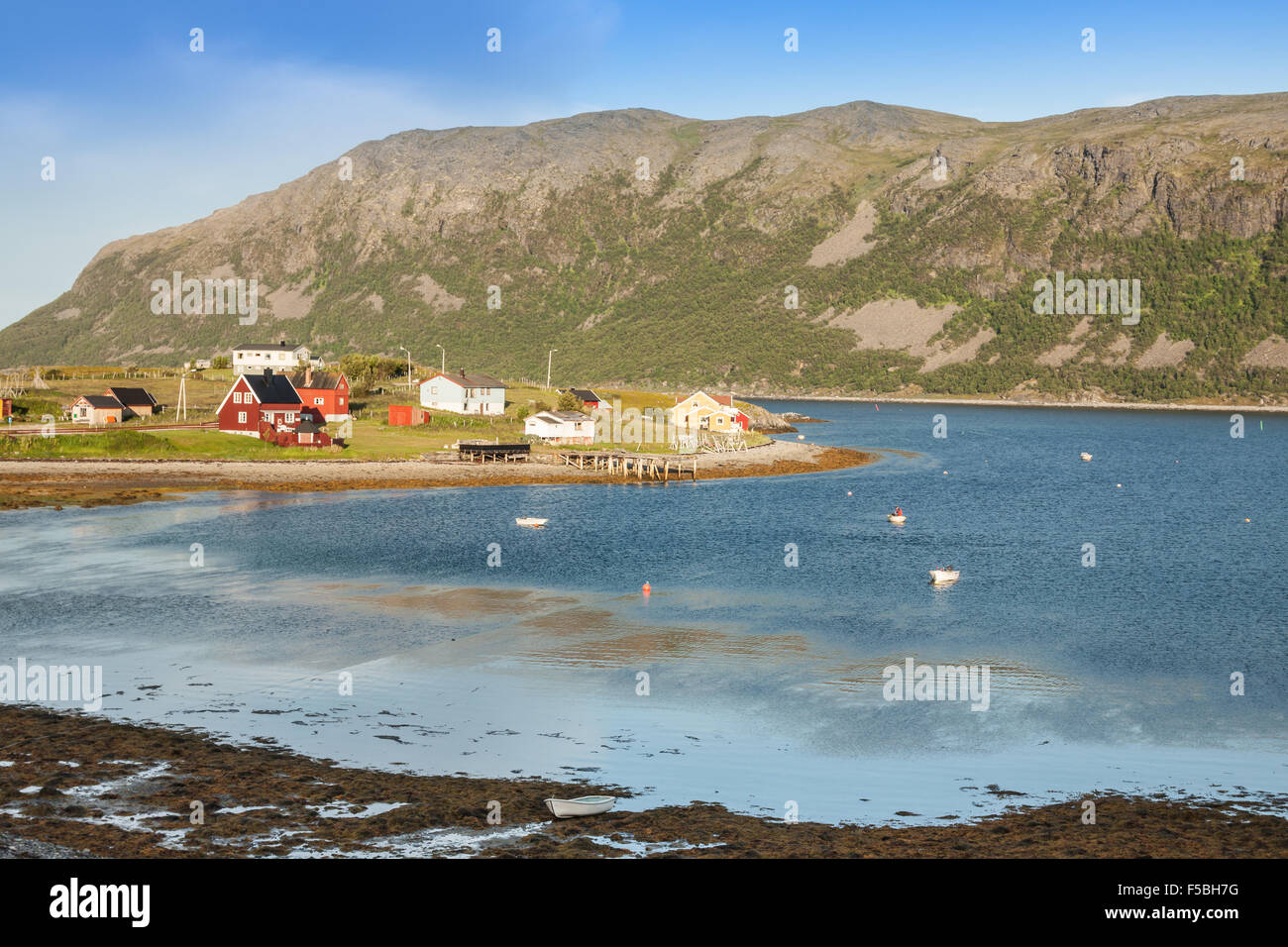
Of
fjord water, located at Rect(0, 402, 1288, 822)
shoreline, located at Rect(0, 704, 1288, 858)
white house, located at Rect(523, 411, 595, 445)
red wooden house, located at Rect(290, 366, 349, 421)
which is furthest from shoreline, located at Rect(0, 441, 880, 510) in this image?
shoreline, located at Rect(0, 704, 1288, 858)

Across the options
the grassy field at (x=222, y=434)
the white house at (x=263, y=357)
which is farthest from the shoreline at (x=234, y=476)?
the white house at (x=263, y=357)

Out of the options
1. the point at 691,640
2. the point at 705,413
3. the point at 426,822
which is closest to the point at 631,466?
the point at 705,413

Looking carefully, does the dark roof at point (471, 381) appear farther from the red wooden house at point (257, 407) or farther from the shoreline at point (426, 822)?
the shoreline at point (426, 822)

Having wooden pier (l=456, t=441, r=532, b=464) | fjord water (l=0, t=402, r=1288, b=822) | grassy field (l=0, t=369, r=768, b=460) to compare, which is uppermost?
grassy field (l=0, t=369, r=768, b=460)

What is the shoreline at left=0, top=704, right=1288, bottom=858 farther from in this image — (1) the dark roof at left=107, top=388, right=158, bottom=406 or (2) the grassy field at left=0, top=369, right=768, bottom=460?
(1) the dark roof at left=107, top=388, right=158, bottom=406

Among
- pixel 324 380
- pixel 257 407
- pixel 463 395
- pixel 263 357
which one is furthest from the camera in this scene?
pixel 263 357

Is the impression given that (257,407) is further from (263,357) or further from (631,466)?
(263,357)
